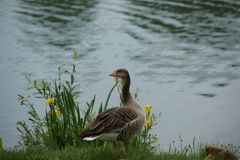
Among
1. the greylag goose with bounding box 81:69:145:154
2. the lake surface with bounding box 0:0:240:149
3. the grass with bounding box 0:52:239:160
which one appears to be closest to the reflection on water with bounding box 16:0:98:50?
the lake surface with bounding box 0:0:240:149

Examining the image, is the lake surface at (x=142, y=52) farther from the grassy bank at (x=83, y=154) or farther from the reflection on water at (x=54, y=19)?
the grassy bank at (x=83, y=154)

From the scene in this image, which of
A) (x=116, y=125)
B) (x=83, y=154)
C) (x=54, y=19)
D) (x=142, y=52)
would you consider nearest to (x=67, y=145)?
(x=83, y=154)

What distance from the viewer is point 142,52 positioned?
16.5 metres

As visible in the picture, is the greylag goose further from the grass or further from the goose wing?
the grass

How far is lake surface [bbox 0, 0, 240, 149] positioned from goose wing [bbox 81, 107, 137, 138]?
10.3ft

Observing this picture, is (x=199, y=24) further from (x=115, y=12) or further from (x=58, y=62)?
(x=58, y=62)

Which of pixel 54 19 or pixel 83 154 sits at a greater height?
pixel 54 19

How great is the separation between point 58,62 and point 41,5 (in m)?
7.54

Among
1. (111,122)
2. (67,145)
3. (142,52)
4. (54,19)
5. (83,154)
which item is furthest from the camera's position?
(54,19)

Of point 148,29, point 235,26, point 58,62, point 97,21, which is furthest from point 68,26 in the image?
point 235,26

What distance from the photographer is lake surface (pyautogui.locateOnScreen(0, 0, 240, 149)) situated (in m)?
12.2

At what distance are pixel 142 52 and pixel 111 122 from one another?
31.0 feet

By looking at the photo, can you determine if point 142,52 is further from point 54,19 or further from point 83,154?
point 83,154

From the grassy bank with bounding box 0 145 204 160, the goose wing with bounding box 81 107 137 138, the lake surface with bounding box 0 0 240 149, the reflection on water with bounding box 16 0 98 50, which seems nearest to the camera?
the goose wing with bounding box 81 107 137 138
